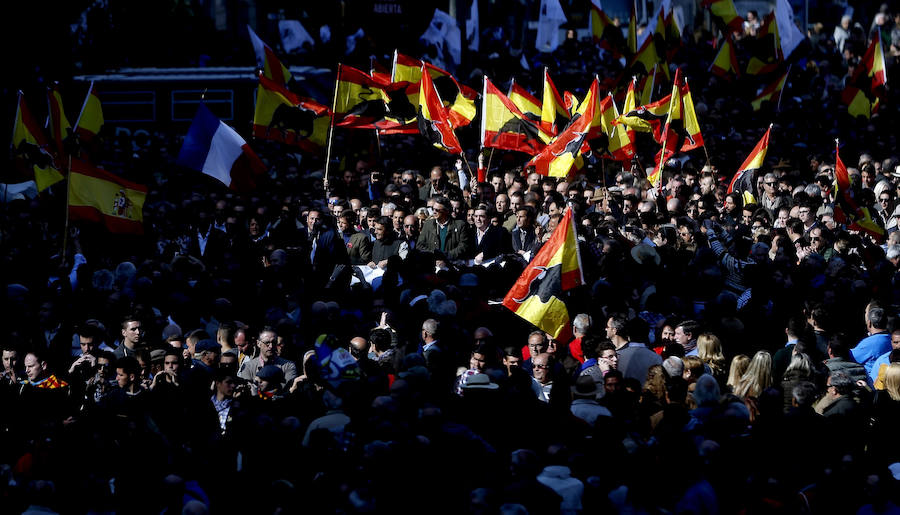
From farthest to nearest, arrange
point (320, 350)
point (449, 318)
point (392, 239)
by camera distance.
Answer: point (392, 239)
point (449, 318)
point (320, 350)

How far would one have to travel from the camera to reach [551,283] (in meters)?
9.81

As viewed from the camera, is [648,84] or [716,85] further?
[716,85]

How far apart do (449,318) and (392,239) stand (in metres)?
2.49

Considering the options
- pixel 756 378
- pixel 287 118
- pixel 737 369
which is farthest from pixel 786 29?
pixel 756 378

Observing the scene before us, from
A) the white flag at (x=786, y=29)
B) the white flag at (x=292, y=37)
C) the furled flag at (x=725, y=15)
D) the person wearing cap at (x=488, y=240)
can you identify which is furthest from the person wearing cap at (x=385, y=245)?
the white flag at (x=292, y=37)

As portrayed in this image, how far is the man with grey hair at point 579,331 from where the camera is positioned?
375 inches

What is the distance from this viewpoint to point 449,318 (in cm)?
962

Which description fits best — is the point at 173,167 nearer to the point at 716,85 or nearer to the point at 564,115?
the point at 564,115

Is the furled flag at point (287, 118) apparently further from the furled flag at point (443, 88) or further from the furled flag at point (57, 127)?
the furled flag at point (57, 127)

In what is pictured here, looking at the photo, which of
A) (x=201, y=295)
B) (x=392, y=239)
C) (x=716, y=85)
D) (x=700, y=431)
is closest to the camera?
(x=700, y=431)

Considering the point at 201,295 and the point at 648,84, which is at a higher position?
the point at 648,84

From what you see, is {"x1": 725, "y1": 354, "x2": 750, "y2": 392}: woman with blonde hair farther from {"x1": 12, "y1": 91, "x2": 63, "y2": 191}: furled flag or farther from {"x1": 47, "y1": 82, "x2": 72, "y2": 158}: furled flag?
{"x1": 12, "y1": 91, "x2": 63, "y2": 191}: furled flag

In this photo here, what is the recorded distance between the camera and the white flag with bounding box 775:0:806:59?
20812mm

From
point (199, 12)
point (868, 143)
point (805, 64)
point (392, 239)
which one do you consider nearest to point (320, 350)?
point (392, 239)
